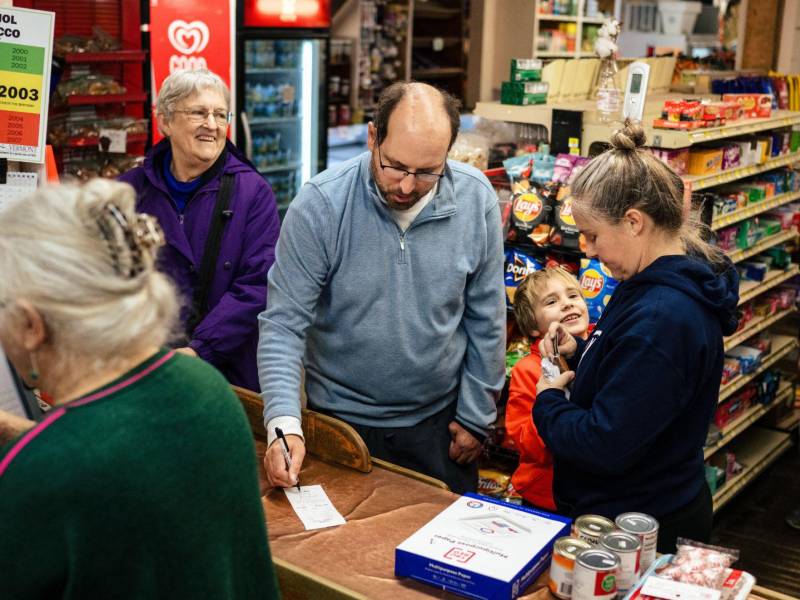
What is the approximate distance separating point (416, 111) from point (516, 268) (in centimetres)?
135

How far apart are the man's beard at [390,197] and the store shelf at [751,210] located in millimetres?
2036

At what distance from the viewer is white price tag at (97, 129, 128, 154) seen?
545 cm

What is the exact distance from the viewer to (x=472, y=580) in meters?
1.89

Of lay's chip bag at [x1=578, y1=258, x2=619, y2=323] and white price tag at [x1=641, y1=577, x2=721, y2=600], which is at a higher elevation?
lay's chip bag at [x1=578, y1=258, x2=619, y2=323]

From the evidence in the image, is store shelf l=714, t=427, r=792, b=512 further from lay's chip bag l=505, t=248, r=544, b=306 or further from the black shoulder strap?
the black shoulder strap

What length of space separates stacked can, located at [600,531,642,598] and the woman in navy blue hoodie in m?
0.26

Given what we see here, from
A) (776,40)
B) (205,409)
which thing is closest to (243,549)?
(205,409)

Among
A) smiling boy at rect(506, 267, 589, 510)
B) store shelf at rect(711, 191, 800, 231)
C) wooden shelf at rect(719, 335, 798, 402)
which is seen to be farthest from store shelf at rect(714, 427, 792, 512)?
smiling boy at rect(506, 267, 589, 510)

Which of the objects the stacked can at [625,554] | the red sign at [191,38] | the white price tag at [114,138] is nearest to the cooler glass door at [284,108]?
the red sign at [191,38]

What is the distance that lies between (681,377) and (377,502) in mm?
775

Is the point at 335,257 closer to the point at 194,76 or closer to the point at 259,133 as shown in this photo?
the point at 194,76

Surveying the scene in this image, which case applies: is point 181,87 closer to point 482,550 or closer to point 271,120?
point 482,550

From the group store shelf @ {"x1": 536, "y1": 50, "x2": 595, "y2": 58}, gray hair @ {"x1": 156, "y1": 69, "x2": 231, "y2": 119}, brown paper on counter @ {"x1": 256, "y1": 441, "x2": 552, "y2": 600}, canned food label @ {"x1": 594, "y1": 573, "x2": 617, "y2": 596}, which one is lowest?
brown paper on counter @ {"x1": 256, "y1": 441, "x2": 552, "y2": 600}

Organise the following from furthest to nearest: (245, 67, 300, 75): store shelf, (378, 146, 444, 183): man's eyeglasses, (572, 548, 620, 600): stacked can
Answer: (245, 67, 300, 75): store shelf < (378, 146, 444, 183): man's eyeglasses < (572, 548, 620, 600): stacked can
